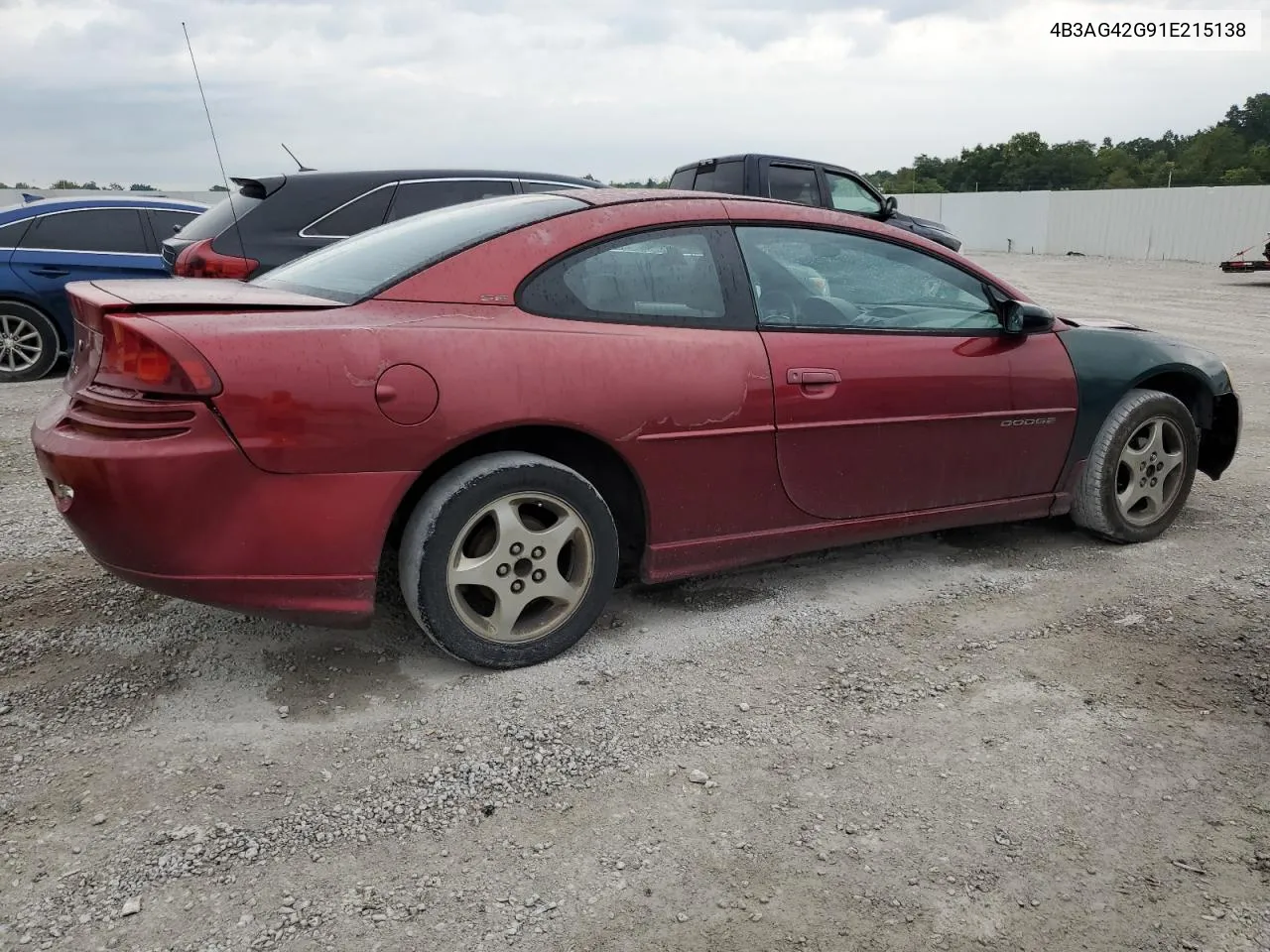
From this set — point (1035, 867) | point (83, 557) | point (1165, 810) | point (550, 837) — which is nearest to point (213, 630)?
point (83, 557)

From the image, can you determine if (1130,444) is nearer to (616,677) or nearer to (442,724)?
(616,677)

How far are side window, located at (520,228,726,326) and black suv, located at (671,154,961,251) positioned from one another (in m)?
7.62

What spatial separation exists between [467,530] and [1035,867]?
1.71 metres

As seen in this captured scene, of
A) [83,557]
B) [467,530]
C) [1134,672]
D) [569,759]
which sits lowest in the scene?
[1134,672]

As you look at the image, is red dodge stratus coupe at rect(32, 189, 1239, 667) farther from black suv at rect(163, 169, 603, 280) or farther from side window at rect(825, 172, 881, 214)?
side window at rect(825, 172, 881, 214)

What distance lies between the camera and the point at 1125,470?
14.1ft

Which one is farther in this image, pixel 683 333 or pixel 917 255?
pixel 917 255

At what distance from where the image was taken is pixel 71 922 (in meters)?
2.01

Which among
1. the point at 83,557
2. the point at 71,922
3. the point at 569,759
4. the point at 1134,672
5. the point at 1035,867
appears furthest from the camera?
the point at 83,557

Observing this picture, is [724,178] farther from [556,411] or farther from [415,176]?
[556,411]

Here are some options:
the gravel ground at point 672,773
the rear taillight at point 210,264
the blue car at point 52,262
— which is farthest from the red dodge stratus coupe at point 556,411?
the blue car at point 52,262

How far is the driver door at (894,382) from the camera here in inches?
136

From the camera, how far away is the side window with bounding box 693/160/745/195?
11070mm

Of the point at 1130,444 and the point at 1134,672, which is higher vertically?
the point at 1130,444
